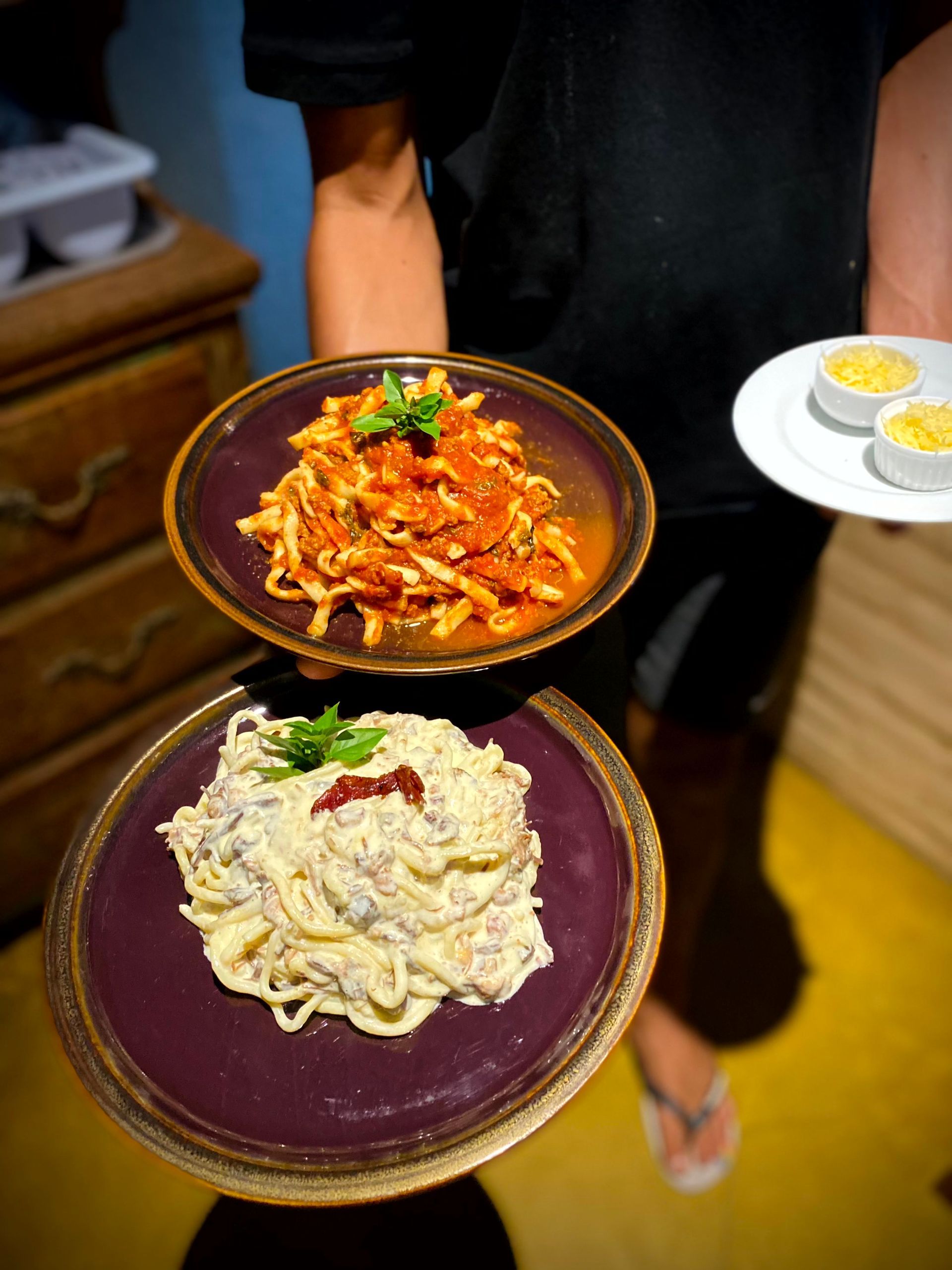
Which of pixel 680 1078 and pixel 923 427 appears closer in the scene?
pixel 923 427

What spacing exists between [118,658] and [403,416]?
2295 mm

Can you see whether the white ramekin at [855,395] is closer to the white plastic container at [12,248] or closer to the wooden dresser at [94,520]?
the wooden dresser at [94,520]

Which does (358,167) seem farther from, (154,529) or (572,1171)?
(572,1171)

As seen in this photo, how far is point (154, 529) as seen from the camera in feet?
11.1

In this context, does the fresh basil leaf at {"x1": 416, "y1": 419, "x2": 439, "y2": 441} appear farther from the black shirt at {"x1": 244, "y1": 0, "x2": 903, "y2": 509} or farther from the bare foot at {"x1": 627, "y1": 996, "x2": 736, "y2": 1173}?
the bare foot at {"x1": 627, "y1": 996, "x2": 736, "y2": 1173}

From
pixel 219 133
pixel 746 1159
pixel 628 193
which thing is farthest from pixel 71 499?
pixel 746 1159

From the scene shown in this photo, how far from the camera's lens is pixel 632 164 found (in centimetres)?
181

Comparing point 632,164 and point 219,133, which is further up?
point 632,164

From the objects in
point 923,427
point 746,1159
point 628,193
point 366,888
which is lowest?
point 746,1159

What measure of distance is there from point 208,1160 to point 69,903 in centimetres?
38

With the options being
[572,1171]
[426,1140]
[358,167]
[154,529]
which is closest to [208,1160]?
[426,1140]

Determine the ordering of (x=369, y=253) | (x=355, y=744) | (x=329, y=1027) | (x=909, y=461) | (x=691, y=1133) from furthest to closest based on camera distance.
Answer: (x=691, y=1133)
(x=369, y=253)
(x=909, y=461)
(x=355, y=744)
(x=329, y=1027)

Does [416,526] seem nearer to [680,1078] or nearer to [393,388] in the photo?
[393,388]

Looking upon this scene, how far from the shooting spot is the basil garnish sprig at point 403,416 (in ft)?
5.22
